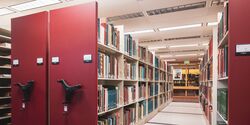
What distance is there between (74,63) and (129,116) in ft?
5.56

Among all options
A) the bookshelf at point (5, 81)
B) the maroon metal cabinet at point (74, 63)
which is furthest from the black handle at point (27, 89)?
the bookshelf at point (5, 81)

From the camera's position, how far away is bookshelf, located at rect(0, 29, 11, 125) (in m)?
3.24

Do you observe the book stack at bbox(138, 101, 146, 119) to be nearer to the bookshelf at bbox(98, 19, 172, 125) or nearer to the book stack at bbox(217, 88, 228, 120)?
the bookshelf at bbox(98, 19, 172, 125)

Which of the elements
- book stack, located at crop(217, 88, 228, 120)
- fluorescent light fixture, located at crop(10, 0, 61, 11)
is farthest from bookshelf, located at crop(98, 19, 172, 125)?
fluorescent light fixture, located at crop(10, 0, 61, 11)

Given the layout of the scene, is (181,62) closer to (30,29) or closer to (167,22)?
(167,22)

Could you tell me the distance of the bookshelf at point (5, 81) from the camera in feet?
10.6

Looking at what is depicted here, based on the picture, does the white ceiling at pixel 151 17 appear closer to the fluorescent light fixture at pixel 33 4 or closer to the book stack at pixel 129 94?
the fluorescent light fixture at pixel 33 4

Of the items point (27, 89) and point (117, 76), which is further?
point (117, 76)

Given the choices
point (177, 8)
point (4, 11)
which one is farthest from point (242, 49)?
point (4, 11)

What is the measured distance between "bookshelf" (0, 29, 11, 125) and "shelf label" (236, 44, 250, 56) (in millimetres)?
3607

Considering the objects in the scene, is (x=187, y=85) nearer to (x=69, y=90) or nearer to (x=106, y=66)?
(x=106, y=66)

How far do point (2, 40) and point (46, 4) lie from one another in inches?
49.6

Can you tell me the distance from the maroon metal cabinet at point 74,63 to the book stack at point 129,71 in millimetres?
1258

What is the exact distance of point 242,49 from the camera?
144 cm
